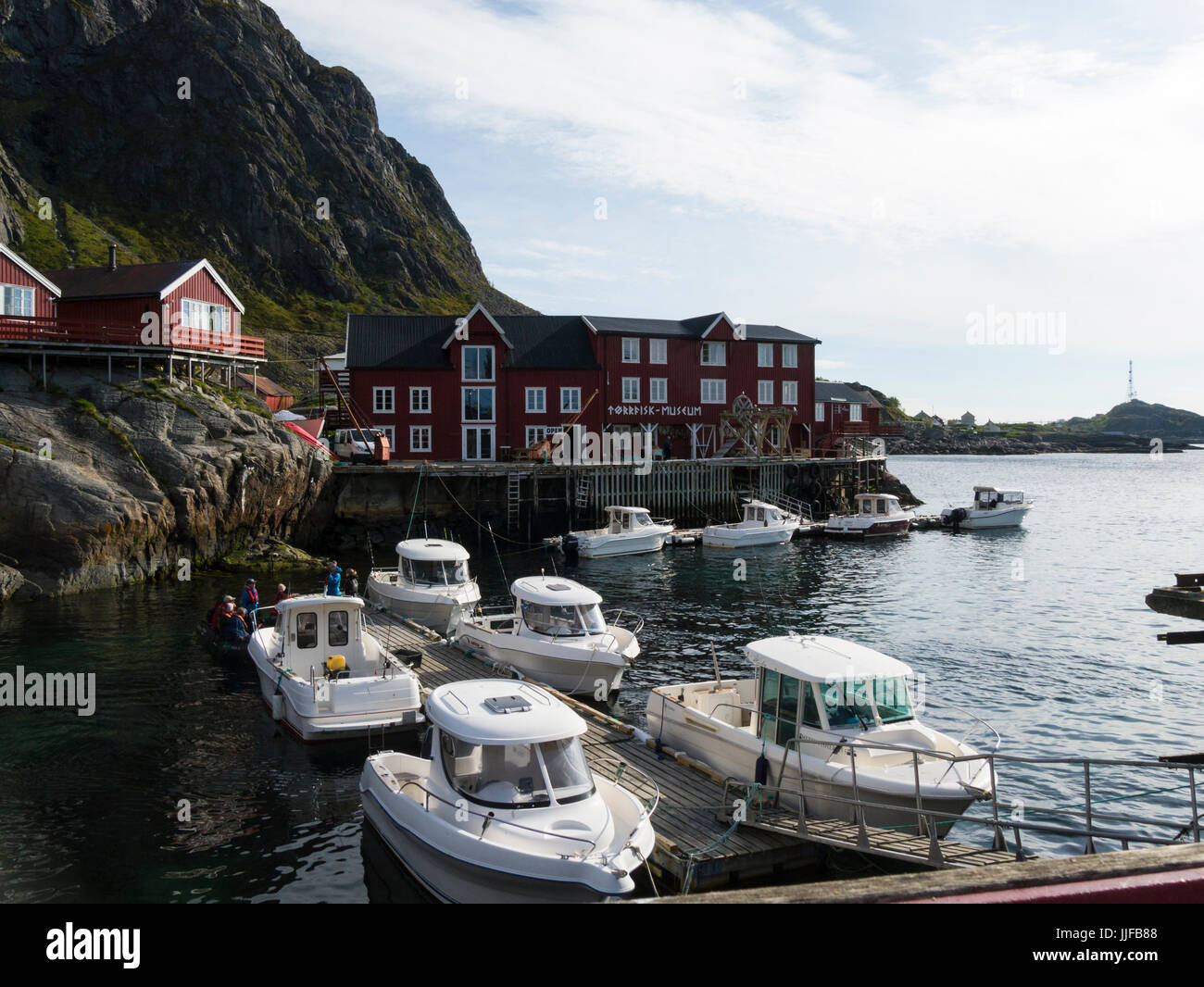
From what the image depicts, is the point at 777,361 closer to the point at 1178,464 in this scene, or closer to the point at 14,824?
the point at 14,824

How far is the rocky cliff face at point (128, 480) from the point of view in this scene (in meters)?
34.7

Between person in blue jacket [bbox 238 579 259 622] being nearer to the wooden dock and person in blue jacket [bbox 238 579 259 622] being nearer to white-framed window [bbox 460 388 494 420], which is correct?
the wooden dock

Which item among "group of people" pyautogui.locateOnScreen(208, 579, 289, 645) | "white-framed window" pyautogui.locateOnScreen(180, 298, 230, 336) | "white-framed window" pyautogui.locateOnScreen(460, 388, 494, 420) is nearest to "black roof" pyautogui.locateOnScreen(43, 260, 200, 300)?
"white-framed window" pyautogui.locateOnScreen(180, 298, 230, 336)

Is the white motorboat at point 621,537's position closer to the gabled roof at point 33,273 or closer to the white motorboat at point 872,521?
the white motorboat at point 872,521

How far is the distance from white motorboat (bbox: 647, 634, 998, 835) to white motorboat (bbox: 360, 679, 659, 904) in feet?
10.2

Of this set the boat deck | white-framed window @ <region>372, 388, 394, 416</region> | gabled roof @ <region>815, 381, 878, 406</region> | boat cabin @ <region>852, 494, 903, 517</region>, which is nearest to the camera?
the boat deck

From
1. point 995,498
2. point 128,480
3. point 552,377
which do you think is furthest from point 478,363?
point 995,498

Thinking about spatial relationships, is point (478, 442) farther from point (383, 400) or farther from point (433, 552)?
point (433, 552)

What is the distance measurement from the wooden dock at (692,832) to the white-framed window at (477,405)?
1696 inches

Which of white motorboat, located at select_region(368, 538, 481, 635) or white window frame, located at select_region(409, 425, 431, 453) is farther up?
white window frame, located at select_region(409, 425, 431, 453)

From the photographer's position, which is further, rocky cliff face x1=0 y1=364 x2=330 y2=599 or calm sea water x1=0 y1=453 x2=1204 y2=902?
rocky cliff face x1=0 y1=364 x2=330 y2=599

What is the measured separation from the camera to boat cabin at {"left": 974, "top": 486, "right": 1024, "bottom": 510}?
6344 cm
